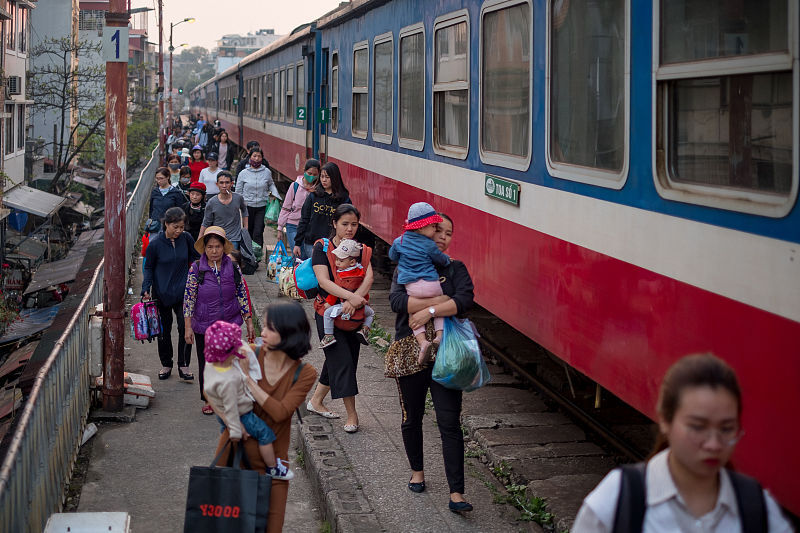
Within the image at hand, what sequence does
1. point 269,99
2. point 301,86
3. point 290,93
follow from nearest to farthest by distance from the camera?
point 301,86, point 290,93, point 269,99

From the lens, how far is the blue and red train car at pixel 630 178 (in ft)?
12.1

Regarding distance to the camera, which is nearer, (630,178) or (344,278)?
(630,178)

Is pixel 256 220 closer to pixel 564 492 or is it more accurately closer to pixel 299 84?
pixel 299 84

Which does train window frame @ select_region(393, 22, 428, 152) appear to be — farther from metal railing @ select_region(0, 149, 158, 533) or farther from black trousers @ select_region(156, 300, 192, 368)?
metal railing @ select_region(0, 149, 158, 533)

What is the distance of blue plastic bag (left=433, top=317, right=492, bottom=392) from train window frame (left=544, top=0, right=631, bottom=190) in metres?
1.06

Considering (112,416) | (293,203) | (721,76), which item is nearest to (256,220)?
(293,203)

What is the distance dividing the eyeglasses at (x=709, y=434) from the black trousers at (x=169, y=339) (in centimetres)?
671

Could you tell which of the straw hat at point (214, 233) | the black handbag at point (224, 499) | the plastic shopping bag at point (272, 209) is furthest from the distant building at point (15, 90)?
the black handbag at point (224, 499)

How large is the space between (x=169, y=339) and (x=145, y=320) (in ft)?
2.09

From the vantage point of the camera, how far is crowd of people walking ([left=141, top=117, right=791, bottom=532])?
2.43 metres

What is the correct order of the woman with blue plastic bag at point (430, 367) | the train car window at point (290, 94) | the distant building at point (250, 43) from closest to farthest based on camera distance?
the woman with blue plastic bag at point (430, 367), the train car window at point (290, 94), the distant building at point (250, 43)

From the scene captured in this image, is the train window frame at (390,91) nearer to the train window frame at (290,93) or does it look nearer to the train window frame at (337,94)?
the train window frame at (337,94)

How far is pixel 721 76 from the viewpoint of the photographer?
4.08m

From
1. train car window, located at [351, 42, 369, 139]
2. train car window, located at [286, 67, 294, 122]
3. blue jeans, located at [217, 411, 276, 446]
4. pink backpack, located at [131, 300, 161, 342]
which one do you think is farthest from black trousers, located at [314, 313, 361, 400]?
train car window, located at [286, 67, 294, 122]
